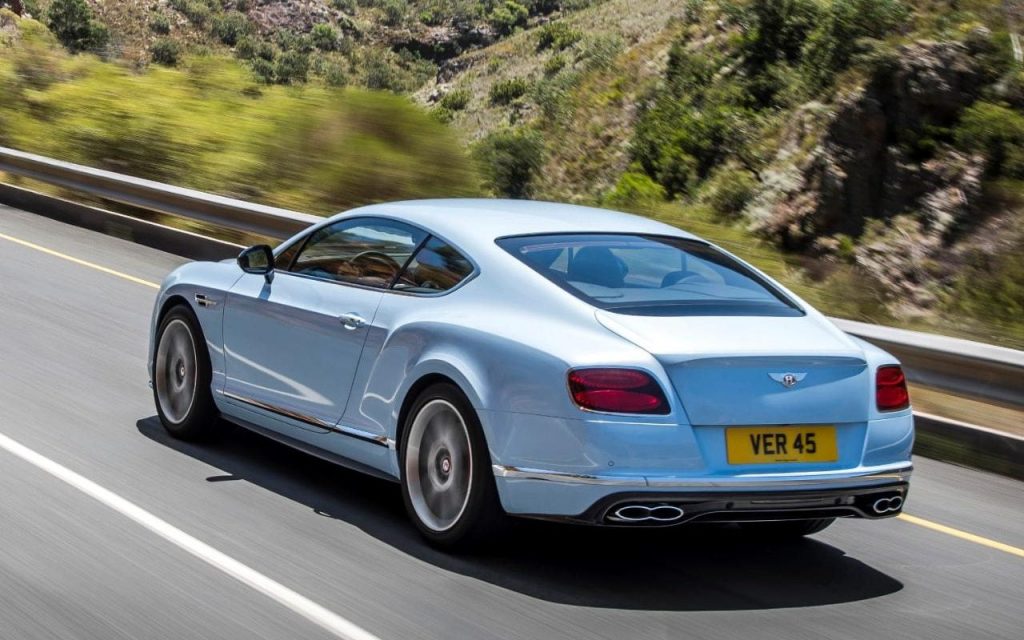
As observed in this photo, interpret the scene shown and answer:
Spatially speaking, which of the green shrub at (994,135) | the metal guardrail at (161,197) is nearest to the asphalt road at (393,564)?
the metal guardrail at (161,197)

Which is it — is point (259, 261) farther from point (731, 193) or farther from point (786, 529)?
point (731, 193)

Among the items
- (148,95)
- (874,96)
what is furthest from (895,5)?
(148,95)

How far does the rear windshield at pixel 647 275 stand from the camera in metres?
5.62

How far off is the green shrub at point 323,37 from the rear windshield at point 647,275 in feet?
352

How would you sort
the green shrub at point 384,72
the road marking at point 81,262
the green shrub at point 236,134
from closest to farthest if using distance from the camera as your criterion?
the road marking at point 81,262, the green shrub at point 236,134, the green shrub at point 384,72

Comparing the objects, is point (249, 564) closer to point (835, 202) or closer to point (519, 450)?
point (519, 450)

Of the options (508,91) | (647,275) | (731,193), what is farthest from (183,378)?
(508,91)

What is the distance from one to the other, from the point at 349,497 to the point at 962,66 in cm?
2421

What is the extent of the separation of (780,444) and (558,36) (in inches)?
3473

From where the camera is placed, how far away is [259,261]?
7.04 metres

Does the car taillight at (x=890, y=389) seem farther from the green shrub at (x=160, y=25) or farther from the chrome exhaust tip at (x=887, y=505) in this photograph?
the green shrub at (x=160, y=25)

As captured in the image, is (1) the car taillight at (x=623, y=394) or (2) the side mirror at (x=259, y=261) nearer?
(1) the car taillight at (x=623, y=394)

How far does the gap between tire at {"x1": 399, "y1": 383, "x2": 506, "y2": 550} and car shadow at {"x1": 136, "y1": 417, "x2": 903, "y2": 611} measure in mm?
111

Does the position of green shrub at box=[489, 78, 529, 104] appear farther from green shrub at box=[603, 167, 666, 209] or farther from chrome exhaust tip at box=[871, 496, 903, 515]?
chrome exhaust tip at box=[871, 496, 903, 515]
